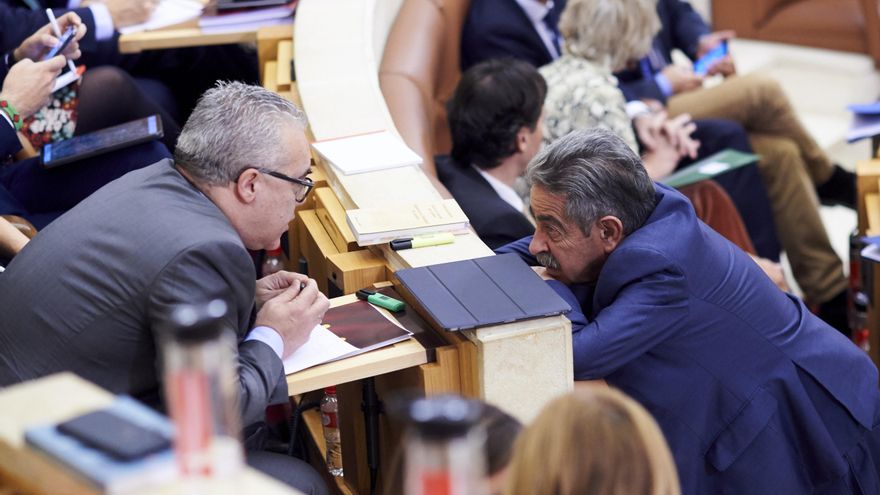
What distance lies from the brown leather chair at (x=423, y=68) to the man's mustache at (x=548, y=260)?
113cm

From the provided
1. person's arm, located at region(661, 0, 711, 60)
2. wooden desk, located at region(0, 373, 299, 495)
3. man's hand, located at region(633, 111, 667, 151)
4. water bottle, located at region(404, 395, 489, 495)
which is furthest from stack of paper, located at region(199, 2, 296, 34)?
water bottle, located at region(404, 395, 489, 495)

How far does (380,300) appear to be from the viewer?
98.4 inches

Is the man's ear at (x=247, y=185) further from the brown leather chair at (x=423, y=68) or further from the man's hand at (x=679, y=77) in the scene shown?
the man's hand at (x=679, y=77)

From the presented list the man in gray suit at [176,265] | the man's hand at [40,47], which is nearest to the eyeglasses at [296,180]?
the man in gray suit at [176,265]

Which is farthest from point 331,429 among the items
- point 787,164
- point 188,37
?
point 787,164

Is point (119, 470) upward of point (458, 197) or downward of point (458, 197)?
upward

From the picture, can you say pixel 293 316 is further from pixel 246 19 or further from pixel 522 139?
pixel 246 19

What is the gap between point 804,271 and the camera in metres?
4.73

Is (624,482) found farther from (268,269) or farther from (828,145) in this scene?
(828,145)

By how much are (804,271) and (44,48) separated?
291 centimetres

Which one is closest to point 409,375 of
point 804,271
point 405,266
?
point 405,266

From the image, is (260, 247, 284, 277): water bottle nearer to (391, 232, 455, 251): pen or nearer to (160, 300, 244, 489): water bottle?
(391, 232, 455, 251): pen

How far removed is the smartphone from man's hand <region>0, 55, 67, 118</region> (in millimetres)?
2882

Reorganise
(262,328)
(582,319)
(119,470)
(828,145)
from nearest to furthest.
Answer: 1. (119,470)
2. (262,328)
3. (582,319)
4. (828,145)
